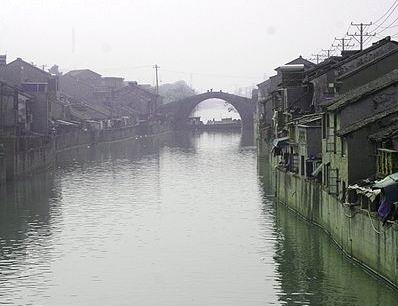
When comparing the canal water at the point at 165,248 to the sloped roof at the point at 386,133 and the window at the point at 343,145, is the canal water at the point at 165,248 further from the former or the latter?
the sloped roof at the point at 386,133

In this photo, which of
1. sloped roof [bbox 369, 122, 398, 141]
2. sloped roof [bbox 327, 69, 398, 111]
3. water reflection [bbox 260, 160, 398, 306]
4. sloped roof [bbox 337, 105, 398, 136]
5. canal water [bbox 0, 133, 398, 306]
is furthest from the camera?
sloped roof [bbox 327, 69, 398, 111]

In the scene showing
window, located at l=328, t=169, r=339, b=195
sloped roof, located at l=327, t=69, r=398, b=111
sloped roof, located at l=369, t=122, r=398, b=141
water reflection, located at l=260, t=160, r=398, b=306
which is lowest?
water reflection, located at l=260, t=160, r=398, b=306

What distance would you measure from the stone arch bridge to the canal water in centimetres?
8828

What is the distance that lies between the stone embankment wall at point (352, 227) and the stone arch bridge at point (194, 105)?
107006 mm

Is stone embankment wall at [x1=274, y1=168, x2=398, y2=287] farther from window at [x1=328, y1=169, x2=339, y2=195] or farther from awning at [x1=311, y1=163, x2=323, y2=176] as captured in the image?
awning at [x1=311, y1=163, x2=323, y2=176]

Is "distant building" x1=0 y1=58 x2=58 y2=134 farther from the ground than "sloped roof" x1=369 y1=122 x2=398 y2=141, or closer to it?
farther from the ground

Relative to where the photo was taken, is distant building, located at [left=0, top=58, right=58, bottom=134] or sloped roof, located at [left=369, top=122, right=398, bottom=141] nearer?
sloped roof, located at [left=369, top=122, right=398, bottom=141]

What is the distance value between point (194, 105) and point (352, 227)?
12383cm

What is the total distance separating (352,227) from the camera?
29359 mm

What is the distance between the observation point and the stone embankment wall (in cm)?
2483

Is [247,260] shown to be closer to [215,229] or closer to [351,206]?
[351,206]

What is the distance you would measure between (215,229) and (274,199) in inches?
449

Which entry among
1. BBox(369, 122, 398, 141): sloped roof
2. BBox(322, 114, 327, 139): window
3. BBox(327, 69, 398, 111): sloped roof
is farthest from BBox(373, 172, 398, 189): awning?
BBox(322, 114, 327, 139): window

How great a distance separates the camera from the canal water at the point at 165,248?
26.7 m
